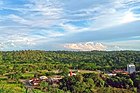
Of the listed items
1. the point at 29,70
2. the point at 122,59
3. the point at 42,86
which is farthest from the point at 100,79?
the point at 122,59

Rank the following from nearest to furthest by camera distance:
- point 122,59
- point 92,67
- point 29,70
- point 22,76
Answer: point 22,76 < point 29,70 < point 92,67 < point 122,59

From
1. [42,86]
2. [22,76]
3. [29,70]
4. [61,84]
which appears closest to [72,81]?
[61,84]

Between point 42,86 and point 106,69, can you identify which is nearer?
point 42,86

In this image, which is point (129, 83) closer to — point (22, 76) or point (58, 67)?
point (22, 76)

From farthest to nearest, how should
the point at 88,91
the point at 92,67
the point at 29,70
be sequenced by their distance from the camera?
1. the point at 92,67
2. the point at 29,70
3. the point at 88,91

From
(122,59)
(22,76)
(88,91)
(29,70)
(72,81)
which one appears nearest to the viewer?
(88,91)

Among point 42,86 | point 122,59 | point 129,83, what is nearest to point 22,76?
point 42,86

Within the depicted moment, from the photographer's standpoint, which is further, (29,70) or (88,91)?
(29,70)

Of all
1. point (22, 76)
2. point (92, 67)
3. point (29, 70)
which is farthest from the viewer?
point (92, 67)

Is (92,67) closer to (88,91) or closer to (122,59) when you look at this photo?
(122,59)
